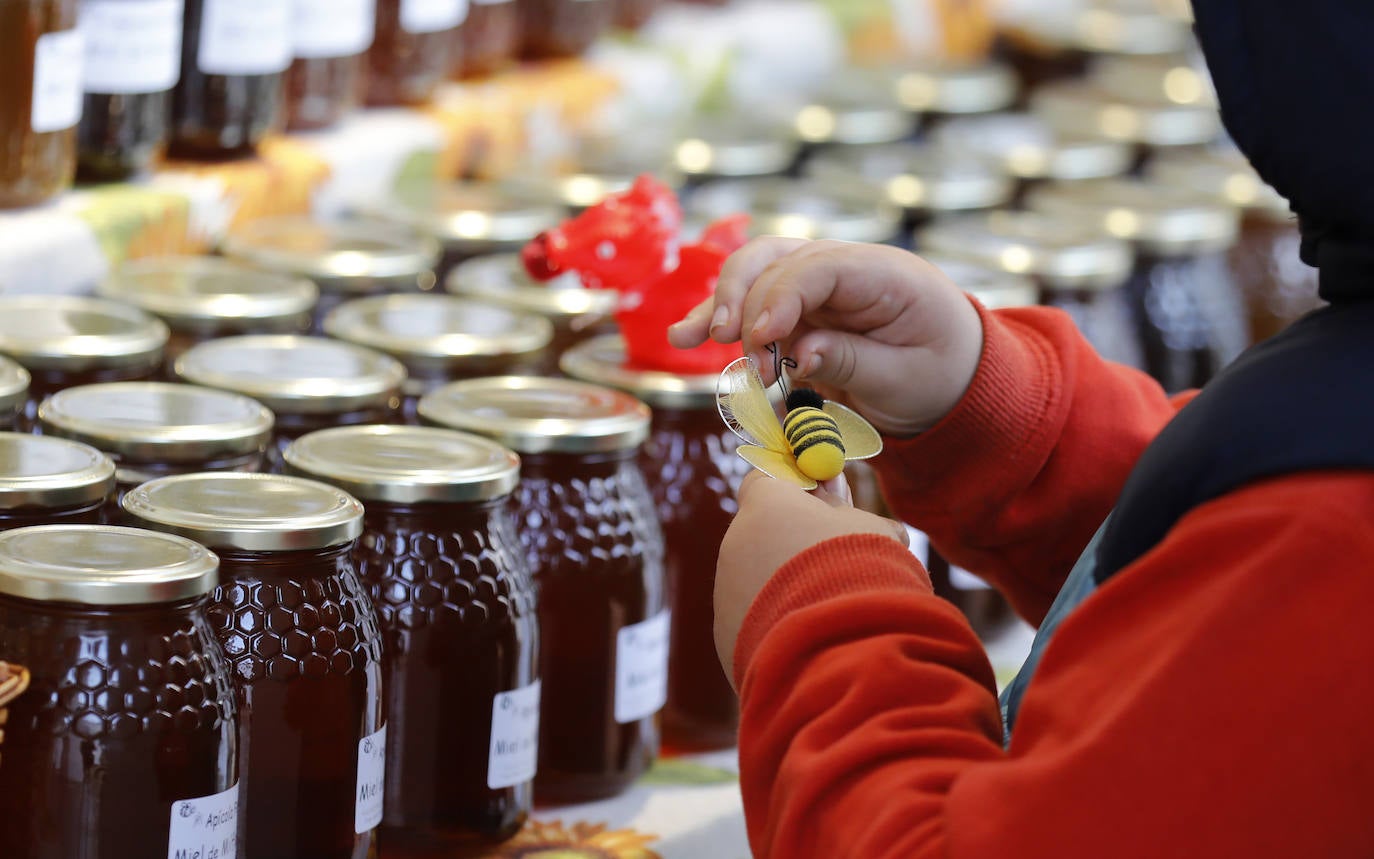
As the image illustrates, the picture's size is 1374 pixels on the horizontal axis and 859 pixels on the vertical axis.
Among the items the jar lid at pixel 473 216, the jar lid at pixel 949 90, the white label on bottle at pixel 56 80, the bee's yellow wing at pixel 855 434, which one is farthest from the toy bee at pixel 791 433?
the jar lid at pixel 949 90

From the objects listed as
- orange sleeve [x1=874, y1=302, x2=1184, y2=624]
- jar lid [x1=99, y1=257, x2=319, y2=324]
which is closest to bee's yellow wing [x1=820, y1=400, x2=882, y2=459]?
orange sleeve [x1=874, y1=302, x2=1184, y2=624]

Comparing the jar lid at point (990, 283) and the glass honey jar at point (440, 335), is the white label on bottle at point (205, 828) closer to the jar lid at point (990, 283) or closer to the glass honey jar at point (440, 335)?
the glass honey jar at point (440, 335)

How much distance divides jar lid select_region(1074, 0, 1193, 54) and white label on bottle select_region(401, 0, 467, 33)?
4.70 ft

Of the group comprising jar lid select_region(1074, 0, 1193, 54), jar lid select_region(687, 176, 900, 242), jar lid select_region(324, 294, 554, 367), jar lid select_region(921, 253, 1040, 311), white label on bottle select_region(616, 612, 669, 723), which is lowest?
white label on bottle select_region(616, 612, 669, 723)

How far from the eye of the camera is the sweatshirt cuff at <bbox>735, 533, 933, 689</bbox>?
2.26 feet

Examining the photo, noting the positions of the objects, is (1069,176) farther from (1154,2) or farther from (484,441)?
(484,441)

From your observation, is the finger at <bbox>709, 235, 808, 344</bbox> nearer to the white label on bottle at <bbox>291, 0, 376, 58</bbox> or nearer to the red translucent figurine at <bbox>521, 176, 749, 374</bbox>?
the red translucent figurine at <bbox>521, 176, 749, 374</bbox>

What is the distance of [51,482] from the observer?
787 millimetres

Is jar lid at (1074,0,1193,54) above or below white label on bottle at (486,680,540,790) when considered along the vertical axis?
above

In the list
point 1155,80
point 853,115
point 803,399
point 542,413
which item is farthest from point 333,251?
point 1155,80

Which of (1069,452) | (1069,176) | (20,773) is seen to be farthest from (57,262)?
(1069,176)

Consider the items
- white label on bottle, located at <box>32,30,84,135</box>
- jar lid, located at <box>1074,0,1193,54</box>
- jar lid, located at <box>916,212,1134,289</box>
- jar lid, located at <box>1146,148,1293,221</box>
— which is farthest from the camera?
jar lid, located at <box>1074,0,1193,54</box>

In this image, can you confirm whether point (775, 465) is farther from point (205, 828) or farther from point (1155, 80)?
point (1155, 80)

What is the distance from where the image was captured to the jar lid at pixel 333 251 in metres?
1.29
